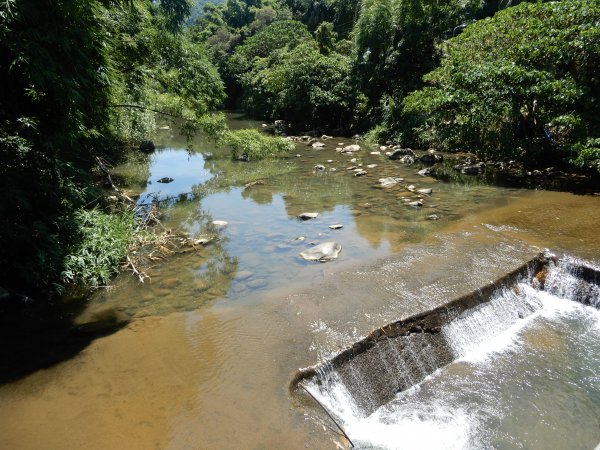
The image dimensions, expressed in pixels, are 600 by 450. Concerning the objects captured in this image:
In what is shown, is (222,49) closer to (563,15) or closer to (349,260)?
(563,15)

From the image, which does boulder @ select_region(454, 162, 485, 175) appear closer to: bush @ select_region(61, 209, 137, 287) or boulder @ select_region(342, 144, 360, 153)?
boulder @ select_region(342, 144, 360, 153)

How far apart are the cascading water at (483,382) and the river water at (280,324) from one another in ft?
0.12

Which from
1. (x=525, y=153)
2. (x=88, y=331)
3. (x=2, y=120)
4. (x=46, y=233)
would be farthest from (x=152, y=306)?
(x=525, y=153)

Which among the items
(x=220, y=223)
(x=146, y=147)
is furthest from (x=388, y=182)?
(x=146, y=147)

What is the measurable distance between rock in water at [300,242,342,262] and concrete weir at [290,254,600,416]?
269 cm

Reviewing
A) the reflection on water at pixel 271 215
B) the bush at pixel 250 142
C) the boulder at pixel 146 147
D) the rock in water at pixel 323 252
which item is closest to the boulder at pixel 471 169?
the reflection on water at pixel 271 215

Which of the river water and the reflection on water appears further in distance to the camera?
the reflection on water

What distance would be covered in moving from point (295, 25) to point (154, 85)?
30547 millimetres

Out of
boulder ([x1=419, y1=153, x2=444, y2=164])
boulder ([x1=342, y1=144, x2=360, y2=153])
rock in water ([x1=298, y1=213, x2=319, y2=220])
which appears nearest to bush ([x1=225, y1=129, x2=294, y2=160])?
boulder ([x1=342, y1=144, x2=360, y2=153])

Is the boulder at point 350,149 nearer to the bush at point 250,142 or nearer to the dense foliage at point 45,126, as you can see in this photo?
the bush at point 250,142

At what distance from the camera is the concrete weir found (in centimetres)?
516

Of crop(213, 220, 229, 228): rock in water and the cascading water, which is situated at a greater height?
crop(213, 220, 229, 228): rock in water

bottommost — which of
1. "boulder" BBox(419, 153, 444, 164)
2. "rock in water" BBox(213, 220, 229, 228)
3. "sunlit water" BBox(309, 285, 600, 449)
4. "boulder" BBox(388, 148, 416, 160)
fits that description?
"sunlit water" BBox(309, 285, 600, 449)

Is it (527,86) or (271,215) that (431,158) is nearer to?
(527,86)
